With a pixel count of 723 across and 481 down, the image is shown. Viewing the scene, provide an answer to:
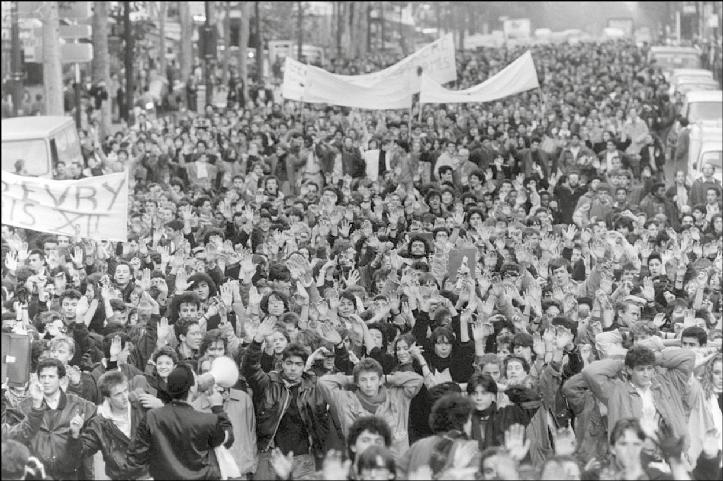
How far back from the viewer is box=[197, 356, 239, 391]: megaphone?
9820mm

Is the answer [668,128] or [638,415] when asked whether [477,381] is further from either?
[668,128]

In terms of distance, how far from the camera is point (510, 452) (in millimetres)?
8766

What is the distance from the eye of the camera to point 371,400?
10531 mm

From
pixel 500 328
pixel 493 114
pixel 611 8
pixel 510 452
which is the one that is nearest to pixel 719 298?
pixel 500 328

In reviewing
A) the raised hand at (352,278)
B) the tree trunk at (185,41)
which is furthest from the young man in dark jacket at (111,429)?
the tree trunk at (185,41)

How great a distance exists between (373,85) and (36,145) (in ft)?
17.0

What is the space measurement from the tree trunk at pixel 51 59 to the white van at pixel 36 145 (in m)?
6.03

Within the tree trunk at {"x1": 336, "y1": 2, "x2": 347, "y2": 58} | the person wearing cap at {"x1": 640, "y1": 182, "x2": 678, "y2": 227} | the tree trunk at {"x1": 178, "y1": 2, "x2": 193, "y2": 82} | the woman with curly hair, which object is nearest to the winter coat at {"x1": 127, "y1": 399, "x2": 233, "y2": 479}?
the woman with curly hair

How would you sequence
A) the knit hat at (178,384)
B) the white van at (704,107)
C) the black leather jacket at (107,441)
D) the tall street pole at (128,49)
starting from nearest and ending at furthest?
the knit hat at (178,384) → the black leather jacket at (107,441) → the white van at (704,107) → the tall street pole at (128,49)

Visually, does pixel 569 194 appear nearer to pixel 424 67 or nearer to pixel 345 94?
pixel 345 94

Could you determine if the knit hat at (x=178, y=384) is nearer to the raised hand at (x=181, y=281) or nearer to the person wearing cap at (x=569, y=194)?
the raised hand at (x=181, y=281)

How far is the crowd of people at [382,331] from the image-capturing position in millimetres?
9266

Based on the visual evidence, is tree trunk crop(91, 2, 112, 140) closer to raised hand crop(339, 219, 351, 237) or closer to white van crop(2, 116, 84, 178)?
white van crop(2, 116, 84, 178)

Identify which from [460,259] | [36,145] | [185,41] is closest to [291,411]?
[460,259]
